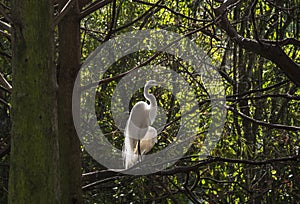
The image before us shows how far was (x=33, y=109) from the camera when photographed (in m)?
1.36

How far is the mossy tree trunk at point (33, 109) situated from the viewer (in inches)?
52.8

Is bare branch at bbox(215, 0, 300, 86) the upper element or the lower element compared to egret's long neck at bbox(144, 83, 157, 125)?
lower

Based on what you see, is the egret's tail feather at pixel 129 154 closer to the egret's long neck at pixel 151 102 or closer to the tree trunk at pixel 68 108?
the egret's long neck at pixel 151 102

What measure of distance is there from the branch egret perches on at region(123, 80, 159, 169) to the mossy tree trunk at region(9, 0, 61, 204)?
9.69ft

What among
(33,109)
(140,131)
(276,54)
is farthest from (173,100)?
(33,109)

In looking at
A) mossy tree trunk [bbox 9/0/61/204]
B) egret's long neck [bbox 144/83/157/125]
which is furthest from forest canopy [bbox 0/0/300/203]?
egret's long neck [bbox 144/83/157/125]

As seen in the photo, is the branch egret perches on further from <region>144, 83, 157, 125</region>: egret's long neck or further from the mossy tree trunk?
the mossy tree trunk

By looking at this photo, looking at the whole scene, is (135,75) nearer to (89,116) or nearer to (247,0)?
(89,116)

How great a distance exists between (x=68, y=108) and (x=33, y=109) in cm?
109

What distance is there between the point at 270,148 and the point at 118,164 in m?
1.17

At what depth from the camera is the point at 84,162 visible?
4.54 m

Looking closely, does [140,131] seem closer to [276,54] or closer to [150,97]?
[150,97]

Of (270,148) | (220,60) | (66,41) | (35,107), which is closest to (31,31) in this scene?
(35,107)

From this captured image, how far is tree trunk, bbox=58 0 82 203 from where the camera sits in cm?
234
